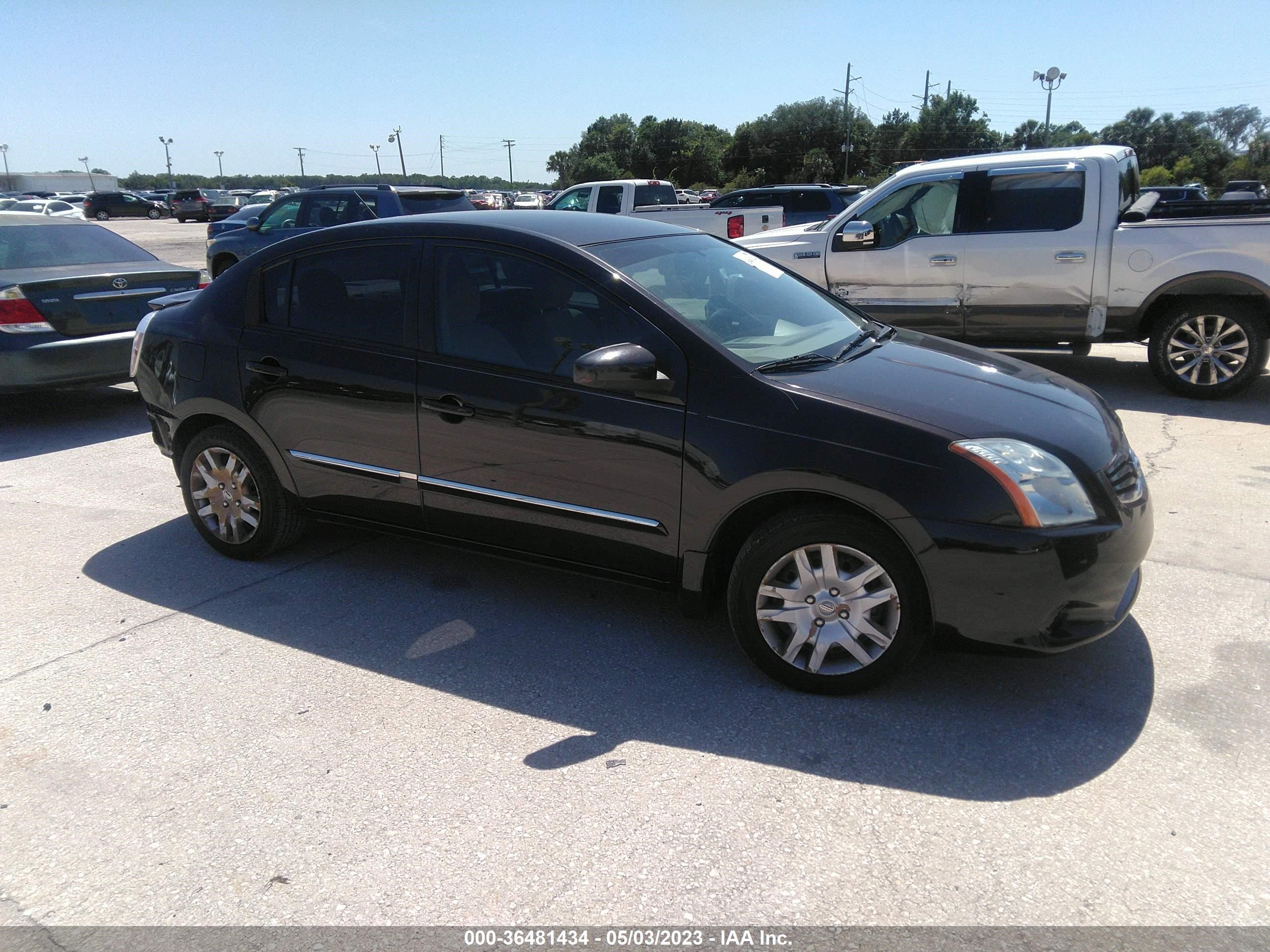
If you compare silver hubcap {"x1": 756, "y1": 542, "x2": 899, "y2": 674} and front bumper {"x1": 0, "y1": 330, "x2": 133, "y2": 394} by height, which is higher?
front bumper {"x1": 0, "y1": 330, "x2": 133, "y2": 394}

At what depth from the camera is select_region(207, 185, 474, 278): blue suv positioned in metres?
13.5

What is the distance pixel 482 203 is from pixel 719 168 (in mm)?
61241

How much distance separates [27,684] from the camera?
12.0 feet

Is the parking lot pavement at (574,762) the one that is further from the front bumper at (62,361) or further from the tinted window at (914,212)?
the tinted window at (914,212)

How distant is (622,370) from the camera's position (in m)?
3.44

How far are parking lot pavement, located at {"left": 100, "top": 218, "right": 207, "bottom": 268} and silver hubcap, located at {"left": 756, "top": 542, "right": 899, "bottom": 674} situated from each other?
46.8 ft

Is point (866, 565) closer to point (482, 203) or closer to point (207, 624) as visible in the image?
point (207, 624)

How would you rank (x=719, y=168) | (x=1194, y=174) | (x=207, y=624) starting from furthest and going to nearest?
(x=719, y=168) → (x=1194, y=174) → (x=207, y=624)

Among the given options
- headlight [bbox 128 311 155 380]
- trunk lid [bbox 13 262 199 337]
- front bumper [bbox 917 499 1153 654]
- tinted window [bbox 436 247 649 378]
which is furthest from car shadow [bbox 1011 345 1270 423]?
trunk lid [bbox 13 262 199 337]

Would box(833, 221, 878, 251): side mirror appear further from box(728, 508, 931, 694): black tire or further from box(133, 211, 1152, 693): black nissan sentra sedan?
box(728, 508, 931, 694): black tire

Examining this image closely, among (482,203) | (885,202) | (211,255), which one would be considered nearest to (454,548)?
(885,202)

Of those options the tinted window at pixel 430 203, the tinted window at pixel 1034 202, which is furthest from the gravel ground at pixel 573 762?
the tinted window at pixel 430 203

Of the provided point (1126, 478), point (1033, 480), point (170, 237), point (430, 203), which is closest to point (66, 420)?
point (430, 203)

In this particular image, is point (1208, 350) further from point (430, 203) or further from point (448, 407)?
point (430, 203)
